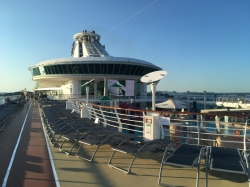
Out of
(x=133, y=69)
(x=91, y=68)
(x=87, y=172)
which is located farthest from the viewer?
(x=133, y=69)

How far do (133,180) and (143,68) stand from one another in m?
33.5

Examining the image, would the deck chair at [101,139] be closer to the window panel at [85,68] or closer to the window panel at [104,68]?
the window panel at [104,68]

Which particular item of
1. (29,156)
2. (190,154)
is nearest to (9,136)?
(29,156)

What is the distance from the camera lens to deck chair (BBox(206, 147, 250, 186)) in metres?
2.90

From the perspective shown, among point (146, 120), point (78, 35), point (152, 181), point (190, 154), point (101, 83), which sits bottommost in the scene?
point (152, 181)

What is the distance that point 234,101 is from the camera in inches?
1053

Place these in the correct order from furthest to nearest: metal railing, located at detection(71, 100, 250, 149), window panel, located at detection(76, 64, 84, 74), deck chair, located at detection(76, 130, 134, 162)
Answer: window panel, located at detection(76, 64, 84, 74), deck chair, located at detection(76, 130, 134, 162), metal railing, located at detection(71, 100, 250, 149)

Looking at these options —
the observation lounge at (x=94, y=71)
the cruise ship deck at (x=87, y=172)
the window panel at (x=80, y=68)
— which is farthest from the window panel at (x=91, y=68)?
the cruise ship deck at (x=87, y=172)

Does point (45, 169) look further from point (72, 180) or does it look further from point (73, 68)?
point (73, 68)

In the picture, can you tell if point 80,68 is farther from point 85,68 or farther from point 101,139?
point 101,139

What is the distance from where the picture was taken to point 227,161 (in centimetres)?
323

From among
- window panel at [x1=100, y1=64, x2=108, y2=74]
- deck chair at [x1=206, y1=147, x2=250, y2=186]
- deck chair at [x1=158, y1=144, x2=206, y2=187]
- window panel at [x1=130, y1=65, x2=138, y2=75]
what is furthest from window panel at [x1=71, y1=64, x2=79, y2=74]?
deck chair at [x1=206, y1=147, x2=250, y2=186]

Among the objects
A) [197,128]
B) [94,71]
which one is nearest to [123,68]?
[94,71]

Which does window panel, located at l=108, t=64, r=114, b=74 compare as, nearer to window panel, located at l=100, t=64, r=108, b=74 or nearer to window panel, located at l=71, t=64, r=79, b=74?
window panel, located at l=100, t=64, r=108, b=74
